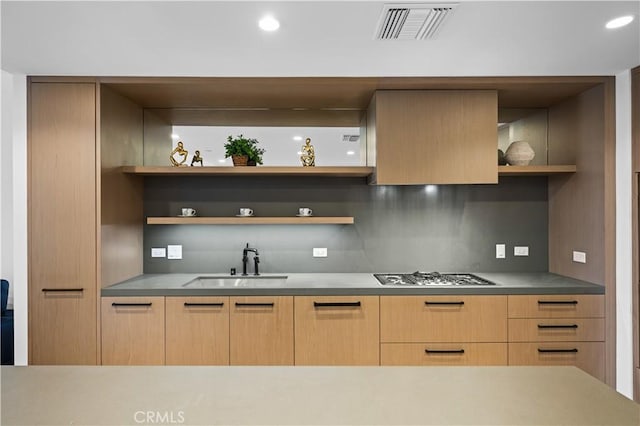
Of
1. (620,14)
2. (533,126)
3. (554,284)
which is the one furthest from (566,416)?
(533,126)

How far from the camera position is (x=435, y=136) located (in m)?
2.85

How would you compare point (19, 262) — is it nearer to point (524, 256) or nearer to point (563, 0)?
point (563, 0)

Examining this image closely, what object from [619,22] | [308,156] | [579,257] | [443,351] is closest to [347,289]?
[443,351]

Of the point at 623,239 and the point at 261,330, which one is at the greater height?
the point at 623,239

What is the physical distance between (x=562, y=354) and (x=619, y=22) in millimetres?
2060

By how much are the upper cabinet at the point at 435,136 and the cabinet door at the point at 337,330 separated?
0.92m

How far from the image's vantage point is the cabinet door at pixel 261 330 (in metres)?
2.67

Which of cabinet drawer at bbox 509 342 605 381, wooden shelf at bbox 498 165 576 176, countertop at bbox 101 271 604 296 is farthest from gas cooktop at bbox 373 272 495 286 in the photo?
wooden shelf at bbox 498 165 576 176

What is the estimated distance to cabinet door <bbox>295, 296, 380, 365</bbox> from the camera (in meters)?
2.67

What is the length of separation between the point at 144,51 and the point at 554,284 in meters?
3.10

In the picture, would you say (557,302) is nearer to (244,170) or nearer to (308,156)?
(308,156)

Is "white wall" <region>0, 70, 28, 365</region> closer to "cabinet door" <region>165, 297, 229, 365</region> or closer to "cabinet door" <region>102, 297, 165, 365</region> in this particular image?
"cabinet door" <region>102, 297, 165, 365</region>

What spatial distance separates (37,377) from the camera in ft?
3.61

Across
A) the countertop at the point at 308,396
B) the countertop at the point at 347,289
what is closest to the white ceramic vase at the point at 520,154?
the countertop at the point at 347,289
